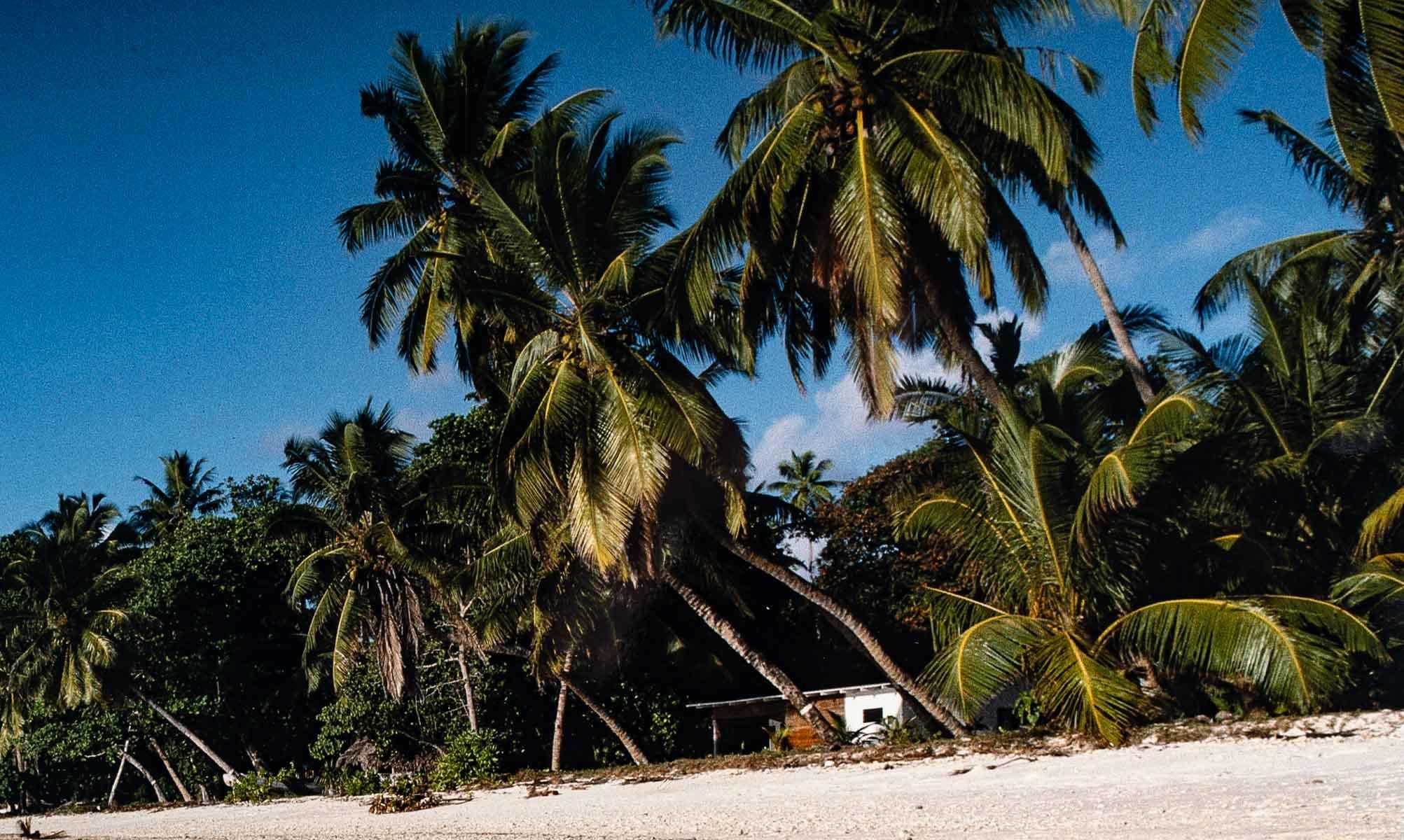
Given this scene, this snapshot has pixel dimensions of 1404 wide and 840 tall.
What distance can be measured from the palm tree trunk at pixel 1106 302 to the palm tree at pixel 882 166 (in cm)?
93

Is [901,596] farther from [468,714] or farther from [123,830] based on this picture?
[123,830]

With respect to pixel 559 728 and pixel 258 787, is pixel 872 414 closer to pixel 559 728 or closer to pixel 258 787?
pixel 559 728

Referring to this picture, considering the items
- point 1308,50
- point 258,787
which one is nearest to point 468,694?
point 258,787

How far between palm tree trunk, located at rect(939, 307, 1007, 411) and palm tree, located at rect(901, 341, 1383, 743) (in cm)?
43

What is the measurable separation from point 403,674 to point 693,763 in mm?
7863

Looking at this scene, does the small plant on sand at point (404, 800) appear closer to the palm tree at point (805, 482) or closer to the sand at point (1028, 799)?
the sand at point (1028, 799)

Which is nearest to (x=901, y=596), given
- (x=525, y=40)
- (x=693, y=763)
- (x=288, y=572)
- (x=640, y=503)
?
(x=693, y=763)

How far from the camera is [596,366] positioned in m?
15.8

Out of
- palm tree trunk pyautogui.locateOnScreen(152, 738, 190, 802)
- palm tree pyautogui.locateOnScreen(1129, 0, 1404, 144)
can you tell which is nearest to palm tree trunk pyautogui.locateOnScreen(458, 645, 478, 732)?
palm tree trunk pyautogui.locateOnScreen(152, 738, 190, 802)

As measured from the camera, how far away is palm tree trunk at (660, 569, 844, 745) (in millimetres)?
17547

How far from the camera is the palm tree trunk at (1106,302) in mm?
16000

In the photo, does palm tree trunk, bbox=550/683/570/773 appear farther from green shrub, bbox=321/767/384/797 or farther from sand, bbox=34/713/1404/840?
sand, bbox=34/713/1404/840

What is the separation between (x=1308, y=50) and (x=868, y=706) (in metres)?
15.1

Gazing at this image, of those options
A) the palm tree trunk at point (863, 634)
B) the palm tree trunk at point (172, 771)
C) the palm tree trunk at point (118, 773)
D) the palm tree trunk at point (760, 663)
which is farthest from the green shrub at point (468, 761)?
the palm tree trunk at point (118, 773)
